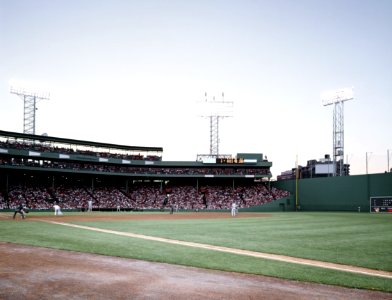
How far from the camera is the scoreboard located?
45.8 metres

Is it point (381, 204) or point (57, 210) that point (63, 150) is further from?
point (381, 204)

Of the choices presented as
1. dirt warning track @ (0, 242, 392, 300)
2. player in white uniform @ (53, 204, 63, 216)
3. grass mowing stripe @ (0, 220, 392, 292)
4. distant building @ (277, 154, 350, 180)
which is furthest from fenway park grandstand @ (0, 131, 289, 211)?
dirt warning track @ (0, 242, 392, 300)

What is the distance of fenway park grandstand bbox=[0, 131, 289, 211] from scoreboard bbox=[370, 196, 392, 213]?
17242 millimetres

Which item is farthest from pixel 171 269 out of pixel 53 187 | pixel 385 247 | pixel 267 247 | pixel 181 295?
pixel 53 187

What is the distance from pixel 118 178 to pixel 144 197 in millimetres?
7445

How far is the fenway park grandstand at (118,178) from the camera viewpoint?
5278 cm

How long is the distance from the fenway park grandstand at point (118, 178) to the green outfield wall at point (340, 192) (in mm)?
3864

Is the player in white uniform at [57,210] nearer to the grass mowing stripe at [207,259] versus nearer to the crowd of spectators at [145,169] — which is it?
the crowd of spectators at [145,169]

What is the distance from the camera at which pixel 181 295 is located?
22.7 feet

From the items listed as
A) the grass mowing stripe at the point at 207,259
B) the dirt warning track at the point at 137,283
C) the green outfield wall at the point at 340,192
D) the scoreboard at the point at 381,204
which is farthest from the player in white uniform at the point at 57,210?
the scoreboard at the point at 381,204

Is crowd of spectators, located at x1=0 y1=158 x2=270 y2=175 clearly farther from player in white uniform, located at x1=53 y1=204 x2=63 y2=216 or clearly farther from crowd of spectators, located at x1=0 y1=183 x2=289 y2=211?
player in white uniform, located at x1=53 y1=204 x2=63 y2=216

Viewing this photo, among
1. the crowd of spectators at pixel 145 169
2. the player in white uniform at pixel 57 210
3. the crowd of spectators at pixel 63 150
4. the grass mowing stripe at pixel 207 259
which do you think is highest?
the crowd of spectators at pixel 63 150

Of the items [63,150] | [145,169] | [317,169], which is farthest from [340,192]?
[63,150]

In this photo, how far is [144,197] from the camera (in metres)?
61.9
